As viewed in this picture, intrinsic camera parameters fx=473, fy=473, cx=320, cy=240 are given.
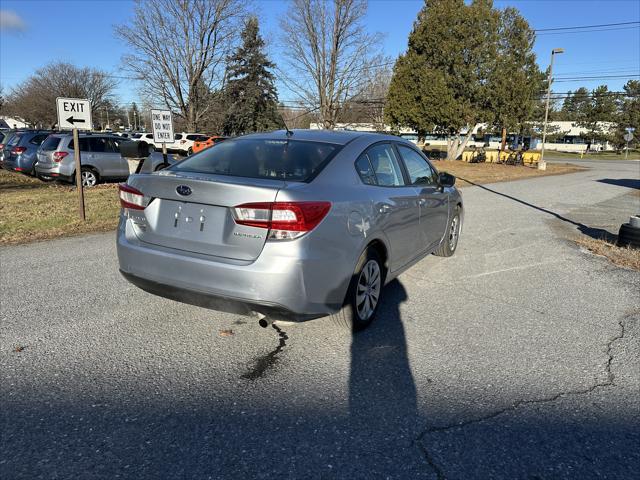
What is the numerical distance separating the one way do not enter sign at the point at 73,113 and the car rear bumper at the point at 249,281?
18.6 feet

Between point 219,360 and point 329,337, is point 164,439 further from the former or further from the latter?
point 329,337

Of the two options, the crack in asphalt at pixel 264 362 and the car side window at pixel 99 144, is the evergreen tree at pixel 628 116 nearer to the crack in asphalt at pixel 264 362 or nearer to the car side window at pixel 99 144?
the car side window at pixel 99 144

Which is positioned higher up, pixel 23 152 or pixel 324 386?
pixel 23 152

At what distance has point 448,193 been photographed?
598cm

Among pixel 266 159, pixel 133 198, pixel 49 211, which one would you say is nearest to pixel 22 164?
pixel 49 211

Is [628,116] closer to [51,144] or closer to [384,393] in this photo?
[51,144]

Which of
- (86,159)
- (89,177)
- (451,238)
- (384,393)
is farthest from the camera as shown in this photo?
(89,177)

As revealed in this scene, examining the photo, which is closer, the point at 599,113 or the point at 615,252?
the point at 615,252

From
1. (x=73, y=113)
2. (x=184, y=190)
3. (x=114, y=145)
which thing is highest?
(x=73, y=113)

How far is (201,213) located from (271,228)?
551 mm

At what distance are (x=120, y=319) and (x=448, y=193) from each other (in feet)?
13.3

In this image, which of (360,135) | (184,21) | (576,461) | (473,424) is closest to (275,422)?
(473,424)

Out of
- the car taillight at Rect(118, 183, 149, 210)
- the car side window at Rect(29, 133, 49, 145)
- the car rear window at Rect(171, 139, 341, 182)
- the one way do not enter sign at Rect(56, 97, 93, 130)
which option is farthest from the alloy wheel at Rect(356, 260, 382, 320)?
the car side window at Rect(29, 133, 49, 145)

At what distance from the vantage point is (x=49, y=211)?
9.56m
